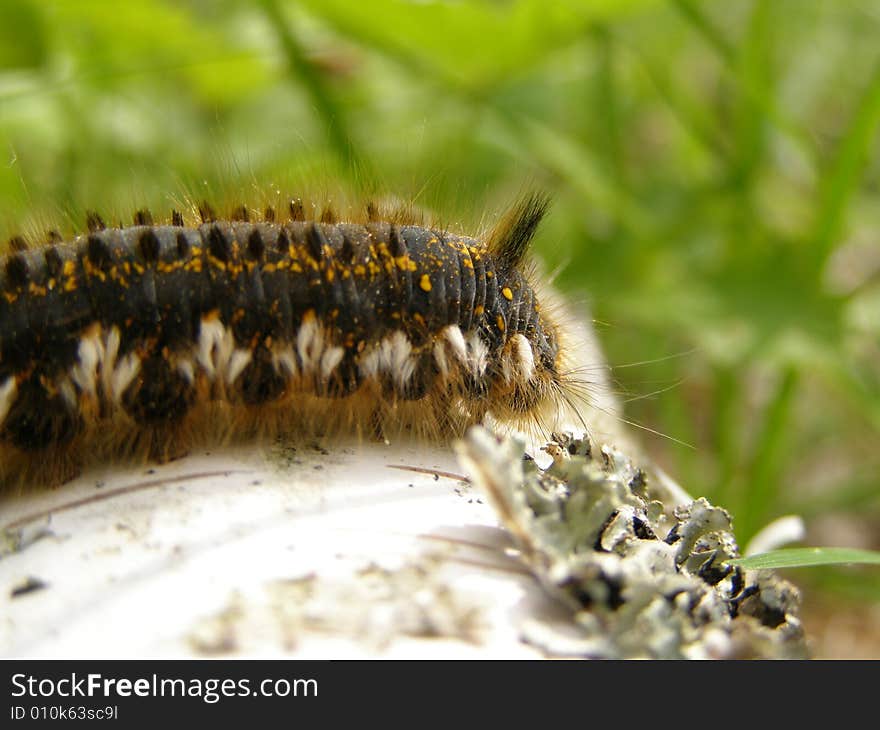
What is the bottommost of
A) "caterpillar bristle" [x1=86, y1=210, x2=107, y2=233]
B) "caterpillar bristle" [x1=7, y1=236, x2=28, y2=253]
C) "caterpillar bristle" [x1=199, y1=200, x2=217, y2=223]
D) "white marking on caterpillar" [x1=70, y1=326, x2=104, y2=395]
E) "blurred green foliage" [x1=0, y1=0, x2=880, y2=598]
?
"white marking on caterpillar" [x1=70, y1=326, x2=104, y2=395]

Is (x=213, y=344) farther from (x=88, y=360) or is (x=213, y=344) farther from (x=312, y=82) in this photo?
(x=312, y=82)

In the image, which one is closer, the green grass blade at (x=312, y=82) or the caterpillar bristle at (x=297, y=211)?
the caterpillar bristle at (x=297, y=211)

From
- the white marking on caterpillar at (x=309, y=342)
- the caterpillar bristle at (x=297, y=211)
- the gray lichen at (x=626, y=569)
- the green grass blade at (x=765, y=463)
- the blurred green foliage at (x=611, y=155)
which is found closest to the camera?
the gray lichen at (x=626, y=569)

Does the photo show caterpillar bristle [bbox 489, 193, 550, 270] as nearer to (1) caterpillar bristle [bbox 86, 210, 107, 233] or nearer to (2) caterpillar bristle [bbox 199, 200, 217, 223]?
(2) caterpillar bristle [bbox 199, 200, 217, 223]

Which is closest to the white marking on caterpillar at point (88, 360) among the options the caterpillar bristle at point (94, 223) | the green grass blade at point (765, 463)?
the caterpillar bristle at point (94, 223)

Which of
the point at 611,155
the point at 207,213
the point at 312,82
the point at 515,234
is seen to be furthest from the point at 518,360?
the point at 611,155

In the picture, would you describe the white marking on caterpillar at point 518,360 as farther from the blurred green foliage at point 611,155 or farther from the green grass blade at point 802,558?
the green grass blade at point 802,558

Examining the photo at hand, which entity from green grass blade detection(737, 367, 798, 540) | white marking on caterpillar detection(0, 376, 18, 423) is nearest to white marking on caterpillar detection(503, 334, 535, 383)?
white marking on caterpillar detection(0, 376, 18, 423)
